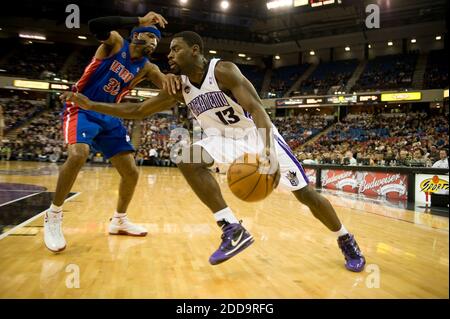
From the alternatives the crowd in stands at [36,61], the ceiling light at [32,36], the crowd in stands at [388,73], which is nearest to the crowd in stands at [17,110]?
the crowd in stands at [36,61]

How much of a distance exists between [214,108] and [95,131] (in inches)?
46.2

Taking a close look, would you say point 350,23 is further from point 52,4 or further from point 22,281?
point 22,281

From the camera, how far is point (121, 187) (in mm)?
3617

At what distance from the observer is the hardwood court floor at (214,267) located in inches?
78.0

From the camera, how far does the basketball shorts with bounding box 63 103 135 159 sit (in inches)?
120

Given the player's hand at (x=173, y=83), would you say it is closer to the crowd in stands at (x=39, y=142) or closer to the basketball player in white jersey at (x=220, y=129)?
the basketball player in white jersey at (x=220, y=129)

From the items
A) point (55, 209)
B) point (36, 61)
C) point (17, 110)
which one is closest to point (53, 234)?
point (55, 209)

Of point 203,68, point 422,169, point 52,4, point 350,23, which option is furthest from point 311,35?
point 203,68

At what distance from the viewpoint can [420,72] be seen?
24.3 metres

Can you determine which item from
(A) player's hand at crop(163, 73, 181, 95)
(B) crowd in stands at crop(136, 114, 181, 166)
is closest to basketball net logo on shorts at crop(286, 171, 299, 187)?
(A) player's hand at crop(163, 73, 181, 95)

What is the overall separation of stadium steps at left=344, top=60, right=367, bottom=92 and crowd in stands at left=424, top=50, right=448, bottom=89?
4.49 m

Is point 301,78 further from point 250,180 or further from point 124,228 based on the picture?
point 250,180

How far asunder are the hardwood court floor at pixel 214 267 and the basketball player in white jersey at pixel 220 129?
0.27m

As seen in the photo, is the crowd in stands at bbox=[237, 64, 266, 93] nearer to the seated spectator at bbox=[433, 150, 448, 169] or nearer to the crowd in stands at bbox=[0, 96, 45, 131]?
the crowd in stands at bbox=[0, 96, 45, 131]
